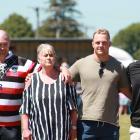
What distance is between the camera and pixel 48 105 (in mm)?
7113

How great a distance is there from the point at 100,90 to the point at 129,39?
432ft

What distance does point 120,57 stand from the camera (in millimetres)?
29141

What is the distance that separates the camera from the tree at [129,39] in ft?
440

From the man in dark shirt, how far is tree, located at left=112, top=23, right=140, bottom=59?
408ft

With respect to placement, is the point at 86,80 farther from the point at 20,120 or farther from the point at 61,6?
the point at 61,6

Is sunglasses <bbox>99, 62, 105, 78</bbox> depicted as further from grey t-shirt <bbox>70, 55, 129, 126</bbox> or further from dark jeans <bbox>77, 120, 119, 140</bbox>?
dark jeans <bbox>77, 120, 119, 140</bbox>

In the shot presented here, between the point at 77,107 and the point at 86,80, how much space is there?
Result: 34 cm

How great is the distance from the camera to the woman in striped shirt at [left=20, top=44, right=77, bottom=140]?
23.4 ft

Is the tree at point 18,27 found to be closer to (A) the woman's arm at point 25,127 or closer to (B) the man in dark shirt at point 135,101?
(B) the man in dark shirt at point 135,101

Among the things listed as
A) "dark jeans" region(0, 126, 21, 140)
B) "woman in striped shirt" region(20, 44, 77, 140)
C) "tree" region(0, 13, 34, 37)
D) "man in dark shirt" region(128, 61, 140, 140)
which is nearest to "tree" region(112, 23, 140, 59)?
"tree" region(0, 13, 34, 37)

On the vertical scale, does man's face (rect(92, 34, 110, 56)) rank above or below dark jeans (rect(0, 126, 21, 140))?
above

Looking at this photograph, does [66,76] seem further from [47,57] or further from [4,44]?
[4,44]

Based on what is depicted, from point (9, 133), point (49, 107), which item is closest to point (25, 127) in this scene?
point (49, 107)

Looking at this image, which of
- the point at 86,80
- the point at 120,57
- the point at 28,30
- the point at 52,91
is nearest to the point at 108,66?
the point at 86,80
